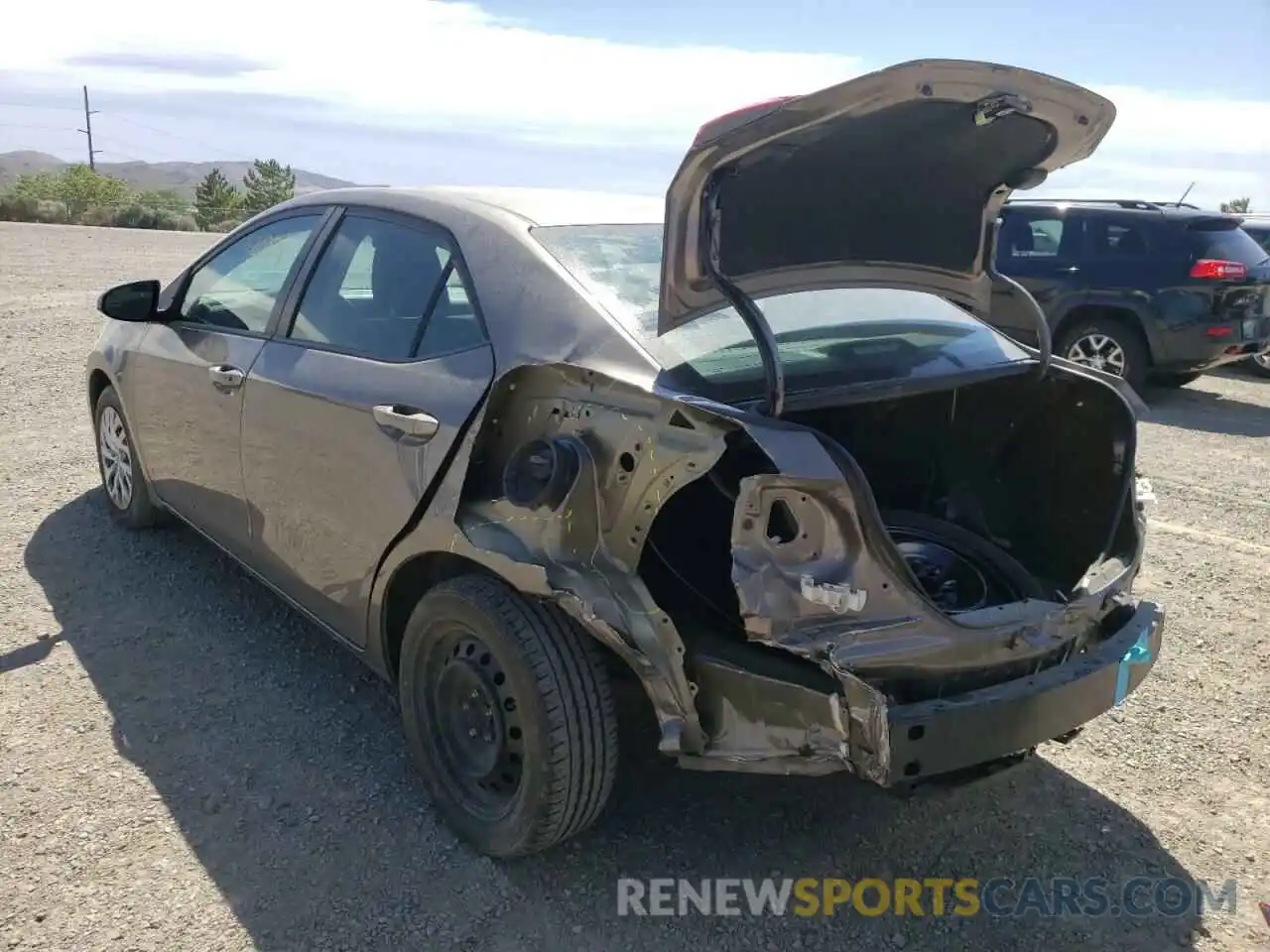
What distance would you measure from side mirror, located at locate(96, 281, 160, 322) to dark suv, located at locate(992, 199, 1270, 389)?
758cm

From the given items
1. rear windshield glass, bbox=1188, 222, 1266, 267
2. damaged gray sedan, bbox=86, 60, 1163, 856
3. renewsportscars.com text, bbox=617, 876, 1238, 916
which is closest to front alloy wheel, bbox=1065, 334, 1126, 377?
rear windshield glass, bbox=1188, 222, 1266, 267

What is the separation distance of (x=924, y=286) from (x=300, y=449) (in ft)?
6.57

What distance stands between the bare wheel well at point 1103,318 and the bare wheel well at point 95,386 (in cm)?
822

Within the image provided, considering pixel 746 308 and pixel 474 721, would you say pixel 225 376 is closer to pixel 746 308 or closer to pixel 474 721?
pixel 474 721

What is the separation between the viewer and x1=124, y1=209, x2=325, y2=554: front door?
3.86m

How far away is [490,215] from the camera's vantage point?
321 cm

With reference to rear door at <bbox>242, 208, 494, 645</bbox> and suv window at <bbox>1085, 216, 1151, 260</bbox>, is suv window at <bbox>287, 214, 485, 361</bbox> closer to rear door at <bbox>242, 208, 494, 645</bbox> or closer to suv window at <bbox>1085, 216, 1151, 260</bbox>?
rear door at <bbox>242, 208, 494, 645</bbox>

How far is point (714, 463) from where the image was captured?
7.87 feet

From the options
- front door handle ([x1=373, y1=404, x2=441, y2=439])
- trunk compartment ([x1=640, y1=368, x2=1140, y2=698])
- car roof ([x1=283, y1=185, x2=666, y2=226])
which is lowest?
trunk compartment ([x1=640, y1=368, x2=1140, y2=698])

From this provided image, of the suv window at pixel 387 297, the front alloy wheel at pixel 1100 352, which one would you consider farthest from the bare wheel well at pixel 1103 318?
the suv window at pixel 387 297

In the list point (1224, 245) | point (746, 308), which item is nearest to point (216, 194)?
point (1224, 245)

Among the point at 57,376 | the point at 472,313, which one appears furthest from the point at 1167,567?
the point at 57,376

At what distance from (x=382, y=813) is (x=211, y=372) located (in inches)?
70.7

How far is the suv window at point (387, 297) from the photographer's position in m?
3.10
